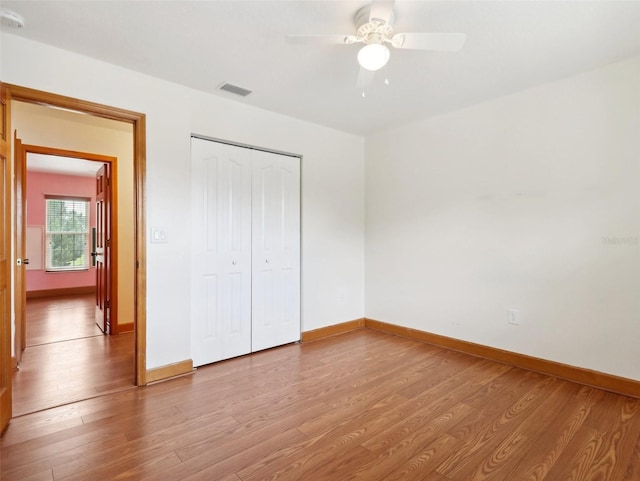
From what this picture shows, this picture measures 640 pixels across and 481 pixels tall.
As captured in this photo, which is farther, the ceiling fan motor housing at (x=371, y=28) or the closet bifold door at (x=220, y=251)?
the closet bifold door at (x=220, y=251)

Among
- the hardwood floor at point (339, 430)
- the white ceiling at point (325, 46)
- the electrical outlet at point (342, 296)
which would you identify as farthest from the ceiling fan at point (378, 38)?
the electrical outlet at point (342, 296)

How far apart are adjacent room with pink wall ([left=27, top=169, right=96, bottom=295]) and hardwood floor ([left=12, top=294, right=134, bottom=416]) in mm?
2296

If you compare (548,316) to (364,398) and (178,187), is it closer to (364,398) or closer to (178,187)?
(364,398)

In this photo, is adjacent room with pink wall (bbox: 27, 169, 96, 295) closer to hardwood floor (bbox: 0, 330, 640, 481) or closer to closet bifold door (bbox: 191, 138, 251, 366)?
closet bifold door (bbox: 191, 138, 251, 366)

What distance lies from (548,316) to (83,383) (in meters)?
3.94

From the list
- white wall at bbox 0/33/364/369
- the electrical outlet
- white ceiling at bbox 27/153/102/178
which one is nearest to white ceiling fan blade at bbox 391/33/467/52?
white wall at bbox 0/33/364/369

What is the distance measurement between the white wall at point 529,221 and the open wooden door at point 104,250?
3.55 metres

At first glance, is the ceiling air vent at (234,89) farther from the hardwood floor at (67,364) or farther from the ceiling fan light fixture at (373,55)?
the hardwood floor at (67,364)

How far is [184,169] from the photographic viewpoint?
9.50 feet

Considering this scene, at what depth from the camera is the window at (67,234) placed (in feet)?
23.1

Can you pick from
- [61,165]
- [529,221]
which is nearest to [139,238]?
[529,221]

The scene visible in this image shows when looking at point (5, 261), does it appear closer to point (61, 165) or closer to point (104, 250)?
point (104, 250)

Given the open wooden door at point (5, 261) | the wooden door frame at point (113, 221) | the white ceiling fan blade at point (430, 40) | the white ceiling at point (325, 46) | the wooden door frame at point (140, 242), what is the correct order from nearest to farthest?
the white ceiling fan blade at point (430, 40) → the white ceiling at point (325, 46) → the open wooden door at point (5, 261) → the wooden door frame at point (140, 242) → the wooden door frame at point (113, 221)

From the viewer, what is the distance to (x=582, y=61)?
2.50 metres
